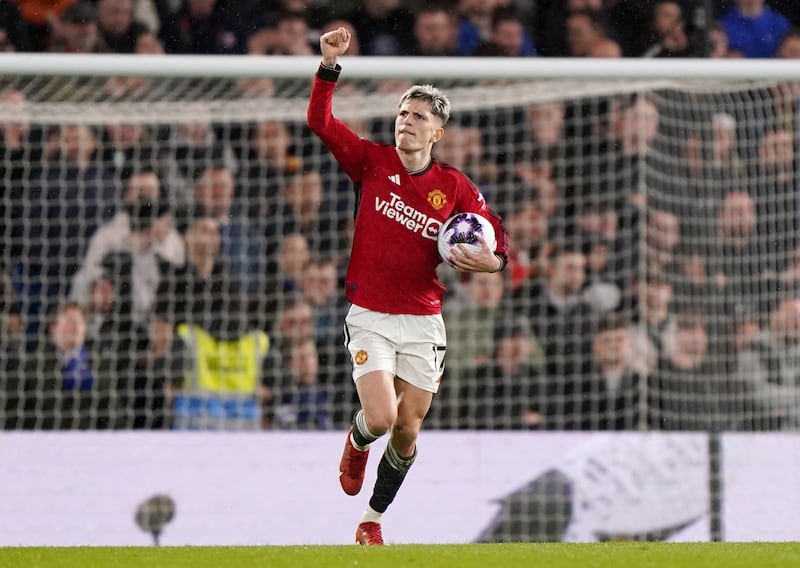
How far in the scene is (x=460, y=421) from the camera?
10.1 m

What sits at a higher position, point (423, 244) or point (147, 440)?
point (423, 244)

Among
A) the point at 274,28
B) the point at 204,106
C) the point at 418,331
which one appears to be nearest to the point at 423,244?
the point at 418,331

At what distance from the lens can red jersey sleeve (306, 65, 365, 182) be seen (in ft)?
21.3

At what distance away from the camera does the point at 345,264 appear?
34.3ft

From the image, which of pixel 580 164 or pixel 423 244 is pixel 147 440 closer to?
pixel 423 244

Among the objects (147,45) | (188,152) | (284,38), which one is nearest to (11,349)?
(188,152)

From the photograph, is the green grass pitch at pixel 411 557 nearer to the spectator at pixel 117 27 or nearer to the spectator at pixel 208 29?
the spectator at pixel 117 27

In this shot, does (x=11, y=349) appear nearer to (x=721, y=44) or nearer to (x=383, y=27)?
(x=383, y=27)

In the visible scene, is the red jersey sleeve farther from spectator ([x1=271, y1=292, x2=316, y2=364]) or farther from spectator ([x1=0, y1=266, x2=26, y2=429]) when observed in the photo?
spectator ([x1=0, y1=266, x2=26, y2=429])

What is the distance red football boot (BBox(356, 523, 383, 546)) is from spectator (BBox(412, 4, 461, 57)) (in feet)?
18.0

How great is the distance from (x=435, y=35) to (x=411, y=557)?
22.0ft

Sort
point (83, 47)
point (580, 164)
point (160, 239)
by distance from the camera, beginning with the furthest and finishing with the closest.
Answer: point (83, 47) → point (580, 164) → point (160, 239)

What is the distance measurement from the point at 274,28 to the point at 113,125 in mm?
1772

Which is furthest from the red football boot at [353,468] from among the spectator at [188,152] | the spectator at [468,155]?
the spectator at [468,155]
